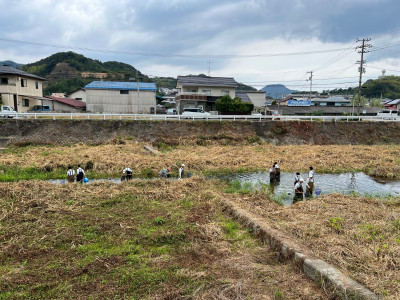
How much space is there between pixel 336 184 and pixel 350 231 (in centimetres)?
872

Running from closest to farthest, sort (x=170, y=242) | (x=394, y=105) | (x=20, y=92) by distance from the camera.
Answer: (x=170, y=242) < (x=20, y=92) < (x=394, y=105)

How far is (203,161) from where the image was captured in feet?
61.8

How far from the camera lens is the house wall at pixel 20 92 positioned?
107 ft

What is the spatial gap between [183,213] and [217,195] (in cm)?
224

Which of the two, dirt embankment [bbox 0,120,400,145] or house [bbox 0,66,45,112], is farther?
house [bbox 0,66,45,112]

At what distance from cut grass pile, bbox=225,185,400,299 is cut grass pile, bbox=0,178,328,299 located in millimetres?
1066

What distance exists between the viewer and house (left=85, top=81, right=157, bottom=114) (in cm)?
3922

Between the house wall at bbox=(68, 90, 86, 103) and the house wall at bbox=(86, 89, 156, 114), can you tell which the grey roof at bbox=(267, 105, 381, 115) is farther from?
the house wall at bbox=(68, 90, 86, 103)

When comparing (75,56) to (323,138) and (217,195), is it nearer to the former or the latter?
(323,138)

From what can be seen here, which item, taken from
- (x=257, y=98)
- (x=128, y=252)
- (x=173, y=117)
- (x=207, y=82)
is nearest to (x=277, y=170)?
(x=128, y=252)

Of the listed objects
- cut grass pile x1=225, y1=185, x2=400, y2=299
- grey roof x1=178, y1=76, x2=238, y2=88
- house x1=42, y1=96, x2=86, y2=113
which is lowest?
cut grass pile x1=225, y1=185, x2=400, y2=299

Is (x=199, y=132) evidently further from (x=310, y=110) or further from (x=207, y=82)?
(x=310, y=110)

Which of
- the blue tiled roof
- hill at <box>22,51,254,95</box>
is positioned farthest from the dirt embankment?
hill at <box>22,51,254,95</box>

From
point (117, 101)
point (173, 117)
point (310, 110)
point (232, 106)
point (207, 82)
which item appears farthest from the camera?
point (310, 110)
